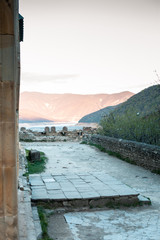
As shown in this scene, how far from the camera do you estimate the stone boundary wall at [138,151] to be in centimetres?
953

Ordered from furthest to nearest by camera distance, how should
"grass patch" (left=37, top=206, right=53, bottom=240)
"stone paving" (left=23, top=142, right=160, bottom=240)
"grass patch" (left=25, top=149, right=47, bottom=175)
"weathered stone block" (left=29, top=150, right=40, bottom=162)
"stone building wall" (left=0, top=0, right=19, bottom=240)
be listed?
1. "weathered stone block" (left=29, top=150, right=40, bottom=162)
2. "grass patch" (left=25, top=149, right=47, bottom=175)
3. "stone paving" (left=23, top=142, right=160, bottom=240)
4. "grass patch" (left=37, top=206, right=53, bottom=240)
5. "stone building wall" (left=0, top=0, right=19, bottom=240)

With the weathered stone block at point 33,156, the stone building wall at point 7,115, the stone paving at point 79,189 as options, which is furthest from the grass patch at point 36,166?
the stone building wall at point 7,115

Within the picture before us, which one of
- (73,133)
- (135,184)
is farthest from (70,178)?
(73,133)

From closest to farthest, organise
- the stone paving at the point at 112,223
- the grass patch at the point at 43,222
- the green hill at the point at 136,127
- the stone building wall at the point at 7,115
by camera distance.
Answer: the stone building wall at the point at 7,115
the grass patch at the point at 43,222
the stone paving at the point at 112,223
the green hill at the point at 136,127

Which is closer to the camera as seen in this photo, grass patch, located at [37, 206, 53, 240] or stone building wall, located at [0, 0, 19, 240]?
stone building wall, located at [0, 0, 19, 240]

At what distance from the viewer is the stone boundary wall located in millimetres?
9531

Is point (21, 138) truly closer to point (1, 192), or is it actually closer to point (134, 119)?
point (134, 119)

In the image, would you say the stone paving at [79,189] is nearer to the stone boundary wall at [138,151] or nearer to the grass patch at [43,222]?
the grass patch at [43,222]

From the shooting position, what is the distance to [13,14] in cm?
295

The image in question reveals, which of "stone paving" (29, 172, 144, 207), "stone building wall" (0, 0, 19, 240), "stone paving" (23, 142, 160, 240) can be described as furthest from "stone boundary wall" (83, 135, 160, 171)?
"stone building wall" (0, 0, 19, 240)

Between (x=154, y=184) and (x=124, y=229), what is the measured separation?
3.50 meters

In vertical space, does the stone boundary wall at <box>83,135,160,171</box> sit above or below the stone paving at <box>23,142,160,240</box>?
above

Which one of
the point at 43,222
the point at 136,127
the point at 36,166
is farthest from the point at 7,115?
the point at 136,127

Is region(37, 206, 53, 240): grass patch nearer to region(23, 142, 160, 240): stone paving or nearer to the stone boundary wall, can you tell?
region(23, 142, 160, 240): stone paving
